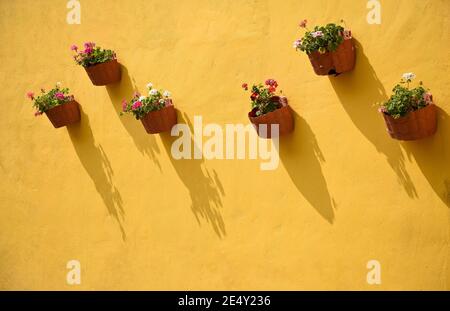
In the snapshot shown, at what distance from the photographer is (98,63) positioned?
5578 millimetres

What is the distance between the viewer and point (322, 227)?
15.5 feet

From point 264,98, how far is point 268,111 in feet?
0.33

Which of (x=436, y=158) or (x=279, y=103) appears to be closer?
(x=436, y=158)

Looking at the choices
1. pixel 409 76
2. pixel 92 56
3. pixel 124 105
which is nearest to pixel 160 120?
pixel 124 105

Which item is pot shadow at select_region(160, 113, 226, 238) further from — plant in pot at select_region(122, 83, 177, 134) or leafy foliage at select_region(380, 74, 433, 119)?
leafy foliage at select_region(380, 74, 433, 119)

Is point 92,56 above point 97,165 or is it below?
above

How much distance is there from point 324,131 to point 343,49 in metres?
0.63

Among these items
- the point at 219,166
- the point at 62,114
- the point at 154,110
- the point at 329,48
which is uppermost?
the point at 329,48

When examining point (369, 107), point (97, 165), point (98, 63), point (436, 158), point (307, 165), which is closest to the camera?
point (436, 158)

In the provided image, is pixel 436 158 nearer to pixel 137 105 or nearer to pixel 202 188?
pixel 202 188

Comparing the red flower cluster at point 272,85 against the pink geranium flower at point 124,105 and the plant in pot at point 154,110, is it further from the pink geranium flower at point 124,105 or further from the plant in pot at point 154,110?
the pink geranium flower at point 124,105

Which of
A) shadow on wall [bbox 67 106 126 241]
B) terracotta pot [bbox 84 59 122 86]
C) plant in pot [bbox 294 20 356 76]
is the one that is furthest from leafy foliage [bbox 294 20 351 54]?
shadow on wall [bbox 67 106 126 241]

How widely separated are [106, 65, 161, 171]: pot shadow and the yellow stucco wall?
0.05 feet
